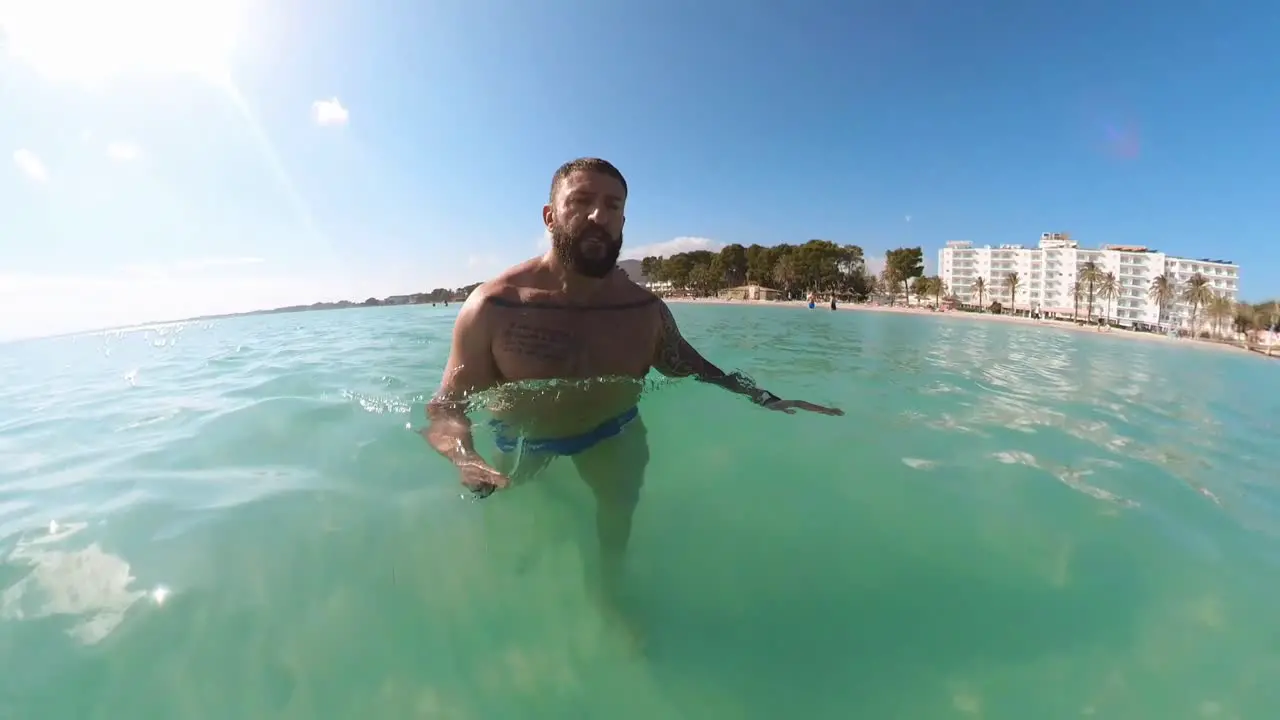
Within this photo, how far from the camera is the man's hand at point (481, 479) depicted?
1.96 m

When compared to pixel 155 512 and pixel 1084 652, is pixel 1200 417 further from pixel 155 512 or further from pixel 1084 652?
pixel 155 512

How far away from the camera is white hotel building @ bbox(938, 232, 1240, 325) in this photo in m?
95.2

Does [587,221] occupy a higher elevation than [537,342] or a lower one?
higher

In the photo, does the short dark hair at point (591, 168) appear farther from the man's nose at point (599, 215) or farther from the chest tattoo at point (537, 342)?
the chest tattoo at point (537, 342)

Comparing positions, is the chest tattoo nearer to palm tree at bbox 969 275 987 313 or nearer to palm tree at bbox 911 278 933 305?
palm tree at bbox 911 278 933 305

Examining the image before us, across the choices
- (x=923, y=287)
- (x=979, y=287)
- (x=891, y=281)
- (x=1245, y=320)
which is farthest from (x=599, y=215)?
(x=979, y=287)

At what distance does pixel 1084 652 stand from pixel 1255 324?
312 feet

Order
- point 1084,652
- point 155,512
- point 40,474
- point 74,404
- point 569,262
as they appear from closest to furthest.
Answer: point 1084,652
point 569,262
point 155,512
point 40,474
point 74,404

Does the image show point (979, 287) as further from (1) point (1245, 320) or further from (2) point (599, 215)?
(2) point (599, 215)

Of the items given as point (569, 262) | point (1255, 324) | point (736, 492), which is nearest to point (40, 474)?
point (569, 262)

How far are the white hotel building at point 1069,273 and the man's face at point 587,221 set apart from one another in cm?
11564

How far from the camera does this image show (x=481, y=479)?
6.54 feet

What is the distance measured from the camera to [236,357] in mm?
10438

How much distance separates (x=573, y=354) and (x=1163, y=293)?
109617 mm
